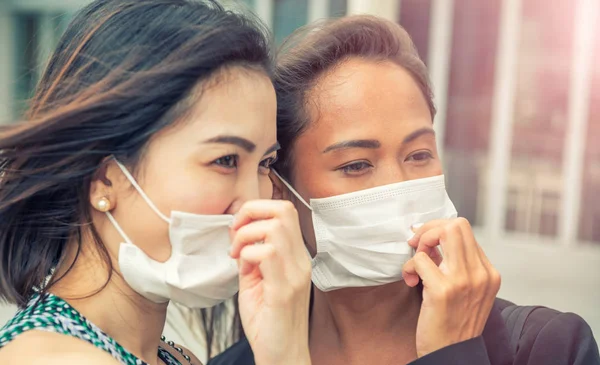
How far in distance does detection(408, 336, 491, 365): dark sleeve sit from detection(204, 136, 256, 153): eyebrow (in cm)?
68

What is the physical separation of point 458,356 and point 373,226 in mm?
512

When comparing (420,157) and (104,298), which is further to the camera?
(420,157)

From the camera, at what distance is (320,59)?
8.17 feet

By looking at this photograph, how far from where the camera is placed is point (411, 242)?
228 centimetres

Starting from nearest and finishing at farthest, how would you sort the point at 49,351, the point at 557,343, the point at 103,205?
1. the point at 49,351
2. the point at 103,205
3. the point at 557,343

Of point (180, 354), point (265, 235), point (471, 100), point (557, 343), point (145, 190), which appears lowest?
point (471, 100)

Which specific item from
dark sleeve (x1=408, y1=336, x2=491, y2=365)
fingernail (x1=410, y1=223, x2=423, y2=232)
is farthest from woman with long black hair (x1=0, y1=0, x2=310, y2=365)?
fingernail (x1=410, y1=223, x2=423, y2=232)

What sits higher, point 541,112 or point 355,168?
point 355,168

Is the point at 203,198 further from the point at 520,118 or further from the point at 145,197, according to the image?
the point at 520,118

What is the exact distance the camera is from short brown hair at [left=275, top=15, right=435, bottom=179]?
2482mm

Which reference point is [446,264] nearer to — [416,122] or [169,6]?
[416,122]

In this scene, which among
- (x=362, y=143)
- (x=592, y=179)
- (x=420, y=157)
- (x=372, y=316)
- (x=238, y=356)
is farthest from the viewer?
(x=592, y=179)

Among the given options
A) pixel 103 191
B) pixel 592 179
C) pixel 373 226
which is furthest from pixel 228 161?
pixel 592 179

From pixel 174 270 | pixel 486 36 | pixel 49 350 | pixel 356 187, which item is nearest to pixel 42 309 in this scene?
pixel 49 350
